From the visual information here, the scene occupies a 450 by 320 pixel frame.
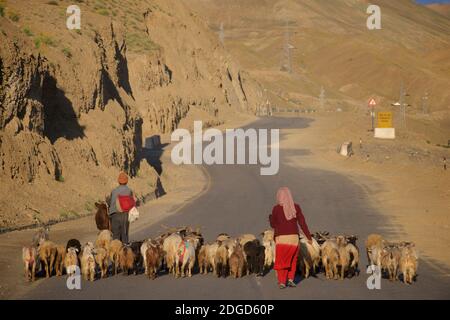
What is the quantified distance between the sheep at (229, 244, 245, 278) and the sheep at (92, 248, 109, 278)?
83.7 inches

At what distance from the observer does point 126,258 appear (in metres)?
16.4

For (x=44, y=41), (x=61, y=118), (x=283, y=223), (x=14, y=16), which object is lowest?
(x=283, y=223)

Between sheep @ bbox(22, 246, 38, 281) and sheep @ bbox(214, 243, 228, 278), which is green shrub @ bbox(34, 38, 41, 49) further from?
sheep @ bbox(214, 243, 228, 278)

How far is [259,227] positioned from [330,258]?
27.3 feet

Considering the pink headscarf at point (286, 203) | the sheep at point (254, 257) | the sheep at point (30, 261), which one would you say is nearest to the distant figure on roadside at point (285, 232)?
the pink headscarf at point (286, 203)

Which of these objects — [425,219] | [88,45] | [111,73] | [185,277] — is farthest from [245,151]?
[185,277]

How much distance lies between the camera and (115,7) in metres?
79.8

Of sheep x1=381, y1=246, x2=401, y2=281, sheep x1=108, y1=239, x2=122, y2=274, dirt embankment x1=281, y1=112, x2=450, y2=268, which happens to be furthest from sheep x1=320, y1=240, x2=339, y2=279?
sheep x1=108, y1=239, x2=122, y2=274

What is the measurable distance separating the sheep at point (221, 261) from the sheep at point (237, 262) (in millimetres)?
138

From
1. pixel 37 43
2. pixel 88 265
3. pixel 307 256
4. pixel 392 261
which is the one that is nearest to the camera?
pixel 88 265

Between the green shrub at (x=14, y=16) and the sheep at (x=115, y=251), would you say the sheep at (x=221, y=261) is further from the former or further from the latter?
the green shrub at (x=14, y=16)

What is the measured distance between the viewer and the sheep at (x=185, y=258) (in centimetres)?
1630

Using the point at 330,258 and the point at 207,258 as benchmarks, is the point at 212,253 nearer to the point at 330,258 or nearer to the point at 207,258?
the point at 207,258

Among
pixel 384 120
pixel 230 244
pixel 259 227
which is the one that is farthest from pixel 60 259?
pixel 384 120
